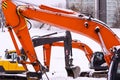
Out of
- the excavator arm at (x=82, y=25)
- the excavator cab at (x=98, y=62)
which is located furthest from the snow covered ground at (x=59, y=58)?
the excavator arm at (x=82, y=25)

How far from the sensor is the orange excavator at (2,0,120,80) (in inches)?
413

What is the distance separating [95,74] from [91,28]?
16.9 feet

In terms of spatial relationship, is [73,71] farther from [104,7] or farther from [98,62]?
[104,7]

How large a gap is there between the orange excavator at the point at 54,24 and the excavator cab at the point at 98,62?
392 centimetres

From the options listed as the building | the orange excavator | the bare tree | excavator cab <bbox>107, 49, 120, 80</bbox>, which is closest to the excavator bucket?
the orange excavator

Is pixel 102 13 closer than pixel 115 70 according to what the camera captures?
No

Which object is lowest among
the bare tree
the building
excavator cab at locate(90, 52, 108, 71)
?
the bare tree

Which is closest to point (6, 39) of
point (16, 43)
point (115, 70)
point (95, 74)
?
point (95, 74)

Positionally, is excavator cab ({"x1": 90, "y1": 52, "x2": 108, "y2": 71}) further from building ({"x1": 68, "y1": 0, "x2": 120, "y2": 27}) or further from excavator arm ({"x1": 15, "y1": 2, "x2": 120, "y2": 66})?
building ({"x1": 68, "y1": 0, "x2": 120, "y2": 27})

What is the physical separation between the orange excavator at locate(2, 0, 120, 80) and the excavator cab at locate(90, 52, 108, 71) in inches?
154

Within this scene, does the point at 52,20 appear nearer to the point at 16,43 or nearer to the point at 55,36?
the point at 16,43

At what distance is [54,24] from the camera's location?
1081 cm

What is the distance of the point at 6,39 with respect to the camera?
40.4 meters

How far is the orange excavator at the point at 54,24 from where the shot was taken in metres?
10.5
